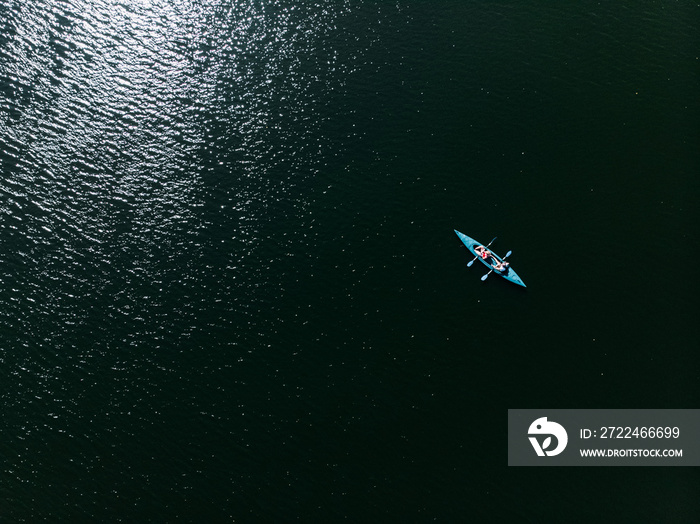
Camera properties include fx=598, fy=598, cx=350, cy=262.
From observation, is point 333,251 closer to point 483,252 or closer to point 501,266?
point 483,252

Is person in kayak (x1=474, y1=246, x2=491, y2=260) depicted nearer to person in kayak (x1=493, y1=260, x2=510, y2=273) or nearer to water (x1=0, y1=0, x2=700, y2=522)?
person in kayak (x1=493, y1=260, x2=510, y2=273)

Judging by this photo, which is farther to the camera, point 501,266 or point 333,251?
point 333,251

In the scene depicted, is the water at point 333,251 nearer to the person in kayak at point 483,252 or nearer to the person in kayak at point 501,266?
the person in kayak at point 501,266

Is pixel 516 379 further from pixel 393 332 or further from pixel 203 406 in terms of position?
pixel 203 406

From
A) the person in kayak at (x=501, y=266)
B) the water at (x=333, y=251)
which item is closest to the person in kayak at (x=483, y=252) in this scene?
the person in kayak at (x=501, y=266)

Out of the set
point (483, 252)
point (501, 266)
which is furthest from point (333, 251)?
point (501, 266)

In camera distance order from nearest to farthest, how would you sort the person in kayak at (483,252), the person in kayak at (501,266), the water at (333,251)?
the water at (333,251), the person in kayak at (501,266), the person in kayak at (483,252)

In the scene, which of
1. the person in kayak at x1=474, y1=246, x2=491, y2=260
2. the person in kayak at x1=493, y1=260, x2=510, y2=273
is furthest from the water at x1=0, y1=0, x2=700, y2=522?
the person in kayak at x1=474, y1=246, x2=491, y2=260

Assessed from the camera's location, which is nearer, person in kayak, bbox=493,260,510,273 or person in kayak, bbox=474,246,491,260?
person in kayak, bbox=493,260,510,273

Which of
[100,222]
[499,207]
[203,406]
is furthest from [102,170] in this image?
[499,207]
